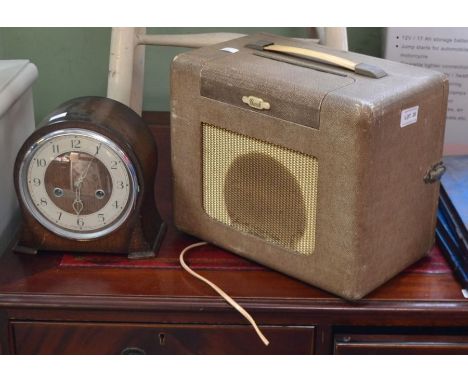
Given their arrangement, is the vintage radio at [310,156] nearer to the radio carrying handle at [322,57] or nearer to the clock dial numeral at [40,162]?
the radio carrying handle at [322,57]

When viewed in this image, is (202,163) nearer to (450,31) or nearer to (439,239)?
(439,239)

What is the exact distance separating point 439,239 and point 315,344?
0.26 meters

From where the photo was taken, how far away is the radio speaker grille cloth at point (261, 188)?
107cm

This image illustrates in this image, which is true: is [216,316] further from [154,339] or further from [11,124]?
[11,124]

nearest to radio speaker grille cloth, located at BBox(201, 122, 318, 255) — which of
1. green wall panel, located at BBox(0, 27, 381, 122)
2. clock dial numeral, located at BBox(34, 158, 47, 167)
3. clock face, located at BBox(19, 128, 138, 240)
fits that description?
clock face, located at BBox(19, 128, 138, 240)

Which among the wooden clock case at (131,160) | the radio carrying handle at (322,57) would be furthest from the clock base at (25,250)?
the radio carrying handle at (322,57)

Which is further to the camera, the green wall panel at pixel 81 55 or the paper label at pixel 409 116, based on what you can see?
the green wall panel at pixel 81 55

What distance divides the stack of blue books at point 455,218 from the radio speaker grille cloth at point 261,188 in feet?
0.72

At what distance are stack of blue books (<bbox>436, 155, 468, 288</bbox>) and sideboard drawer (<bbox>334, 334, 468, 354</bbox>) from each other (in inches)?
3.1

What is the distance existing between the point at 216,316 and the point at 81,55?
25.7 inches

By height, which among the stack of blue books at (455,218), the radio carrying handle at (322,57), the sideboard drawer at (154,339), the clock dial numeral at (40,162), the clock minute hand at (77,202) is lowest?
the sideboard drawer at (154,339)

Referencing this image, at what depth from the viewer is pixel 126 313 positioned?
3.66 ft

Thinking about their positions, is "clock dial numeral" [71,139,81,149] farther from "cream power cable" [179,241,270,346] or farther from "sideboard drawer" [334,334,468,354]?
"sideboard drawer" [334,334,468,354]

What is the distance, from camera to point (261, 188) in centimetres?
112
